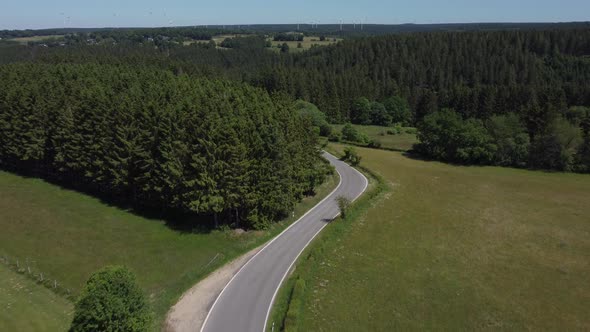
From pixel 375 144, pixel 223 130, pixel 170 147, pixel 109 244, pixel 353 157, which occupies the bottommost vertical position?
pixel 375 144

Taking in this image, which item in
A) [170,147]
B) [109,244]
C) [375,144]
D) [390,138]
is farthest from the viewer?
[390,138]

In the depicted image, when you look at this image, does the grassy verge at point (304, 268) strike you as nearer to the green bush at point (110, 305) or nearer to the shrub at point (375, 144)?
the green bush at point (110, 305)

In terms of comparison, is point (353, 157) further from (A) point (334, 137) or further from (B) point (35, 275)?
(B) point (35, 275)

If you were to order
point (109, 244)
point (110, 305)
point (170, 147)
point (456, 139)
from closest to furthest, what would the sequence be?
point (110, 305) < point (109, 244) < point (170, 147) < point (456, 139)

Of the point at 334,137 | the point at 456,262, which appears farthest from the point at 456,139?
the point at 456,262

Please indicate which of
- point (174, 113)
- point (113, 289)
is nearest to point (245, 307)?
point (113, 289)

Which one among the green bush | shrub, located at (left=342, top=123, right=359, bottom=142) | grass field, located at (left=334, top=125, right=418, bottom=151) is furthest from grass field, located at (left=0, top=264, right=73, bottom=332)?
shrub, located at (left=342, top=123, right=359, bottom=142)

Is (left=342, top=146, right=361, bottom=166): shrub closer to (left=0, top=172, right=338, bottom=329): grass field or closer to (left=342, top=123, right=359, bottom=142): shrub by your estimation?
(left=0, top=172, right=338, bottom=329): grass field
